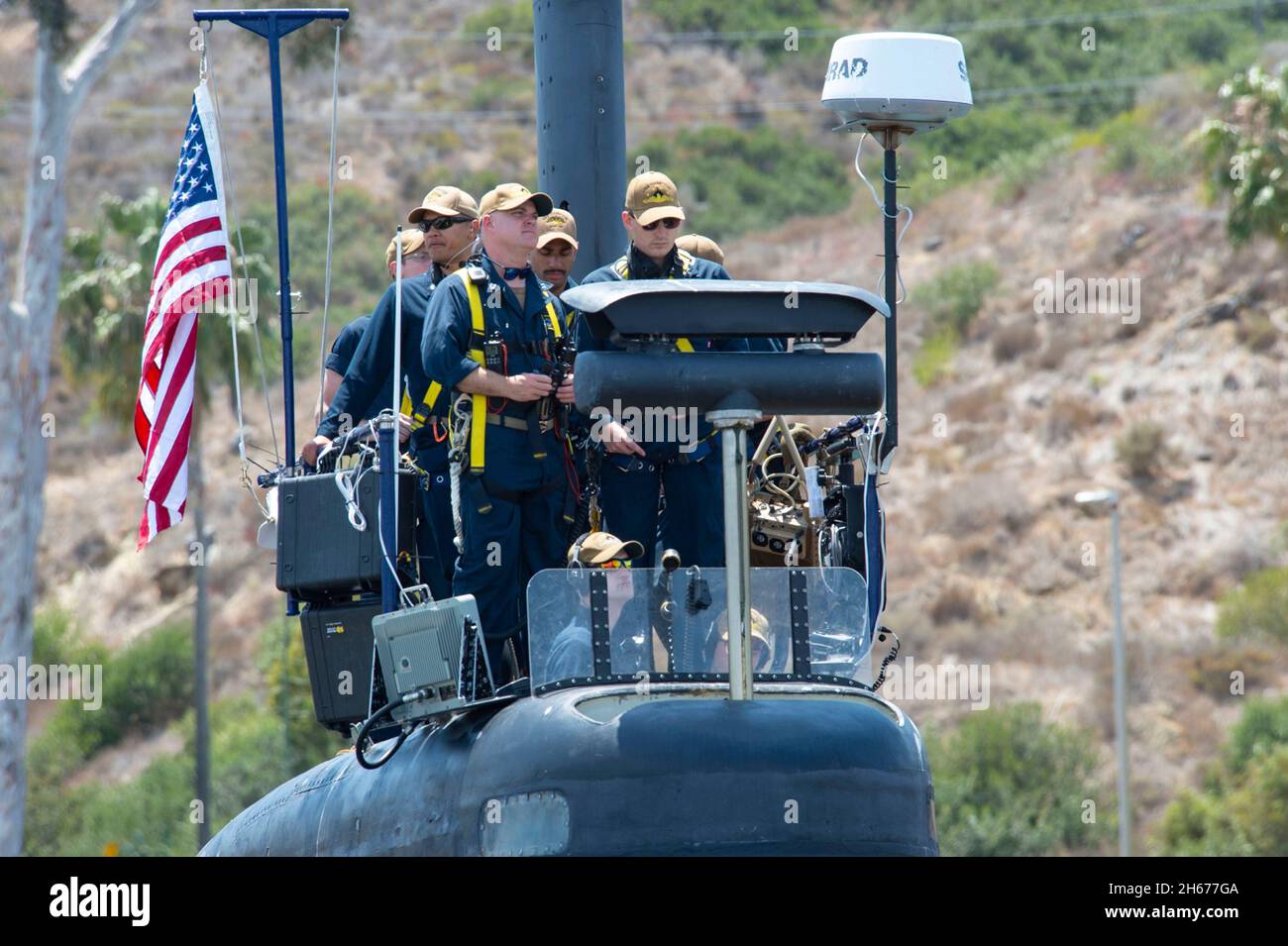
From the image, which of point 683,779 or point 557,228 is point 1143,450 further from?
point 683,779

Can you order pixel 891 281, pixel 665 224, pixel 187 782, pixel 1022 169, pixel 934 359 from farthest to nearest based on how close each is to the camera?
pixel 1022 169 → pixel 934 359 → pixel 187 782 → pixel 891 281 → pixel 665 224

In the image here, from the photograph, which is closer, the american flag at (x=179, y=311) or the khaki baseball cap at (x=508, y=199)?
the khaki baseball cap at (x=508, y=199)

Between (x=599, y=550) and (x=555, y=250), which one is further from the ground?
(x=555, y=250)

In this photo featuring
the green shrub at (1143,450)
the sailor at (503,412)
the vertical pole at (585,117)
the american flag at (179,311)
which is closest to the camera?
the sailor at (503,412)

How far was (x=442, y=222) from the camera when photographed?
1023 centimetres

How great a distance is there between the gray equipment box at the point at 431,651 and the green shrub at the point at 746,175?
51.8m

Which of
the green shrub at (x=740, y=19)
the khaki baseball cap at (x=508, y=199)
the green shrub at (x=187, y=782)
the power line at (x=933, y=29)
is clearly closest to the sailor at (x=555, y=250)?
the khaki baseball cap at (x=508, y=199)

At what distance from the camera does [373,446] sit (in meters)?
9.26

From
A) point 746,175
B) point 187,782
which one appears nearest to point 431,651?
point 187,782

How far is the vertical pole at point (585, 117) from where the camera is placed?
11188 millimetres

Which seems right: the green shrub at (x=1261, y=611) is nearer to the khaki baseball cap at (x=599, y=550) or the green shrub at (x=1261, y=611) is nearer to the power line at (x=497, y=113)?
the power line at (x=497, y=113)

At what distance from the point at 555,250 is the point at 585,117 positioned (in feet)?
3.78
